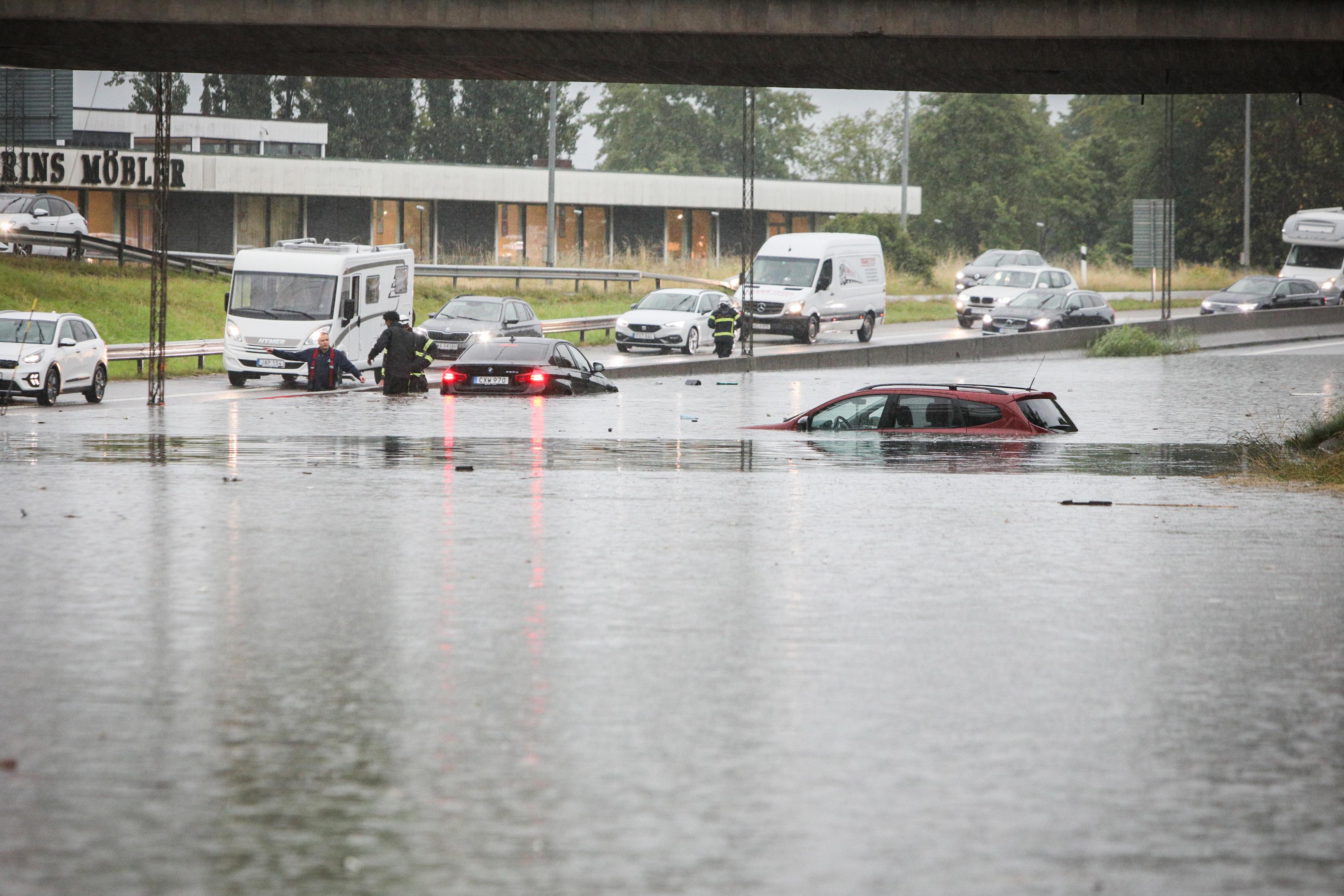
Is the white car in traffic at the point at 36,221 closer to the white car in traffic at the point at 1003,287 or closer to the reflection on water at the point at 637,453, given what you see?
the white car in traffic at the point at 1003,287

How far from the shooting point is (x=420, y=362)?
3206 centimetres

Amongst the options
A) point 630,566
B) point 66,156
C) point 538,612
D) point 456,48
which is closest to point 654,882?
point 538,612

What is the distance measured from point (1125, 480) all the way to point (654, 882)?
14264 mm

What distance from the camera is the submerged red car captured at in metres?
22.1

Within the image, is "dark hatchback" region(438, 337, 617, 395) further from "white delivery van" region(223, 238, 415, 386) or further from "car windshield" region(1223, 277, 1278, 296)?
"car windshield" region(1223, 277, 1278, 296)

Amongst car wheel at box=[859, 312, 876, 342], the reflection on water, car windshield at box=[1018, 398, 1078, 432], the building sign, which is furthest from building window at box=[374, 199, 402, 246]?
car windshield at box=[1018, 398, 1078, 432]

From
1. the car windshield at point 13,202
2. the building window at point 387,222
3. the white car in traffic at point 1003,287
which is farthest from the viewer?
the building window at point 387,222

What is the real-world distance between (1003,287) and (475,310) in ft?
63.4

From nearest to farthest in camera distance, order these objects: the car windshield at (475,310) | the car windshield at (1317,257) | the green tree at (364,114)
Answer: the car windshield at (475,310), the car windshield at (1317,257), the green tree at (364,114)

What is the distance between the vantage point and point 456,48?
75.9 feet

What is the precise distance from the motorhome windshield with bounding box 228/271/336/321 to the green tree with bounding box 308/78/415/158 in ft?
226

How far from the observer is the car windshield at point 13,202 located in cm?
5250

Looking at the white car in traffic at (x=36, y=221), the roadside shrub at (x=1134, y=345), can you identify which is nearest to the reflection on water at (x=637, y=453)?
the roadside shrub at (x=1134, y=345)

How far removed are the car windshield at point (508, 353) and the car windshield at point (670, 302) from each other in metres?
13.5
